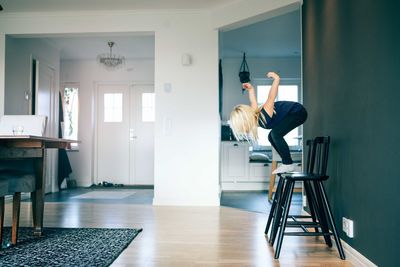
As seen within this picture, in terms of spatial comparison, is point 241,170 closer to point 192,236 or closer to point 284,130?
point 192,236

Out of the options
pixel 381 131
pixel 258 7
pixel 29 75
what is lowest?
pixel 381 131

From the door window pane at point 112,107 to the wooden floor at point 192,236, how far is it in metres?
3.17

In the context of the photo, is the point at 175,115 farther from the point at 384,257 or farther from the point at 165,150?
the point at 384,257

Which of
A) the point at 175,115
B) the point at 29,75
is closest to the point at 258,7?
the point at 175,115

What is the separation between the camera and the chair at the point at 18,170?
2586 mm

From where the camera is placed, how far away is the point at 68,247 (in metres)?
2.49

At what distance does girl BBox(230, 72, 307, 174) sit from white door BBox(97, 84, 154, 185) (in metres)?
5.02

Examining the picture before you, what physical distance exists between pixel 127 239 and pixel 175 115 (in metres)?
2.33

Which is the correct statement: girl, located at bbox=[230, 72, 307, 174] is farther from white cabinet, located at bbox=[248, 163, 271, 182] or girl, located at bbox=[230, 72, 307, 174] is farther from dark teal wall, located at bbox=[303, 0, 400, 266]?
white cabinet, located at bbox=[248, 163, 271, 182]

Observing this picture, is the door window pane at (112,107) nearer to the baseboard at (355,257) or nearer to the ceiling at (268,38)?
the ceiling at (268,38)

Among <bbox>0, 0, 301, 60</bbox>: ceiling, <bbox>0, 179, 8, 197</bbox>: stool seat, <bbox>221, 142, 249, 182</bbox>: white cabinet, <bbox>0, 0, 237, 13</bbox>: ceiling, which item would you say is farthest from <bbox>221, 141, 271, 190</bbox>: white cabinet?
<bbox>0, 179, 8, 197</bbox>: stool seat

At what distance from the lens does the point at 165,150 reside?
4.75 m

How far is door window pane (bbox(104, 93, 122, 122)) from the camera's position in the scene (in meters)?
7.39

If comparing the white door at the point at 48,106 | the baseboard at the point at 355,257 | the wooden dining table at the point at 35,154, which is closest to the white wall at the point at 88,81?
the white door at the point at 48,106
